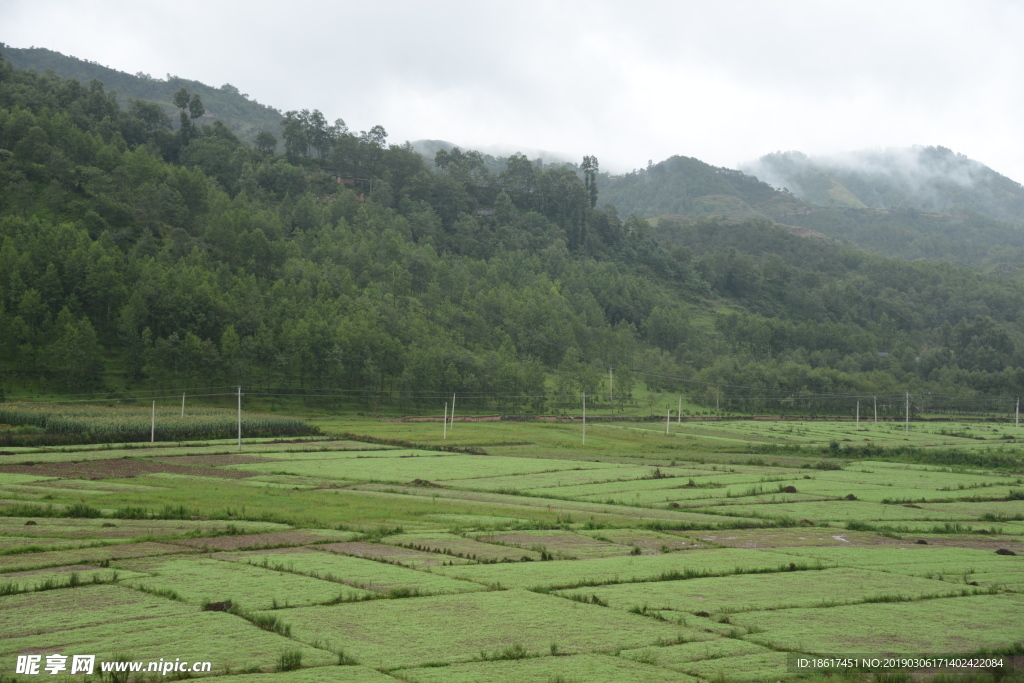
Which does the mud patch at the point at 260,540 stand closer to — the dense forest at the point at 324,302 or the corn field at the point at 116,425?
the corn field at the point at 116,425

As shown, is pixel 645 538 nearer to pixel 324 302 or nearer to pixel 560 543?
pixel 560 543

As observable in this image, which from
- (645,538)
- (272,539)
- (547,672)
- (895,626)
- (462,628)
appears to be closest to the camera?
(547,672)

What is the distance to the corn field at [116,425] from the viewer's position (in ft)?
211

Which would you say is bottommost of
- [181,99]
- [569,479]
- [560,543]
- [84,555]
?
[569,479]

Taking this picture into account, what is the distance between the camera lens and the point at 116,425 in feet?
225

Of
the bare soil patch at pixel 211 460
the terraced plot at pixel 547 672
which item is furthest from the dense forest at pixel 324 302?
the terraced plot at pixel 547 672

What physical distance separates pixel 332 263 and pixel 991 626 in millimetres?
136579

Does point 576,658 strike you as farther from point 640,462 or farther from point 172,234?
point 172,234

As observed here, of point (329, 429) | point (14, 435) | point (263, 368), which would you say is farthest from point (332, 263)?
point (14, 435)

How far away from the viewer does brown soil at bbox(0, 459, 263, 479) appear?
45781 millimetres

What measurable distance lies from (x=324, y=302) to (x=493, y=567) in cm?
10612

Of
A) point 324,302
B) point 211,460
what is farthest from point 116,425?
point 324,302

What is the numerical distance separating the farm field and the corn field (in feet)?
32.2

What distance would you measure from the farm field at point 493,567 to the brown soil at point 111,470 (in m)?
0.38
